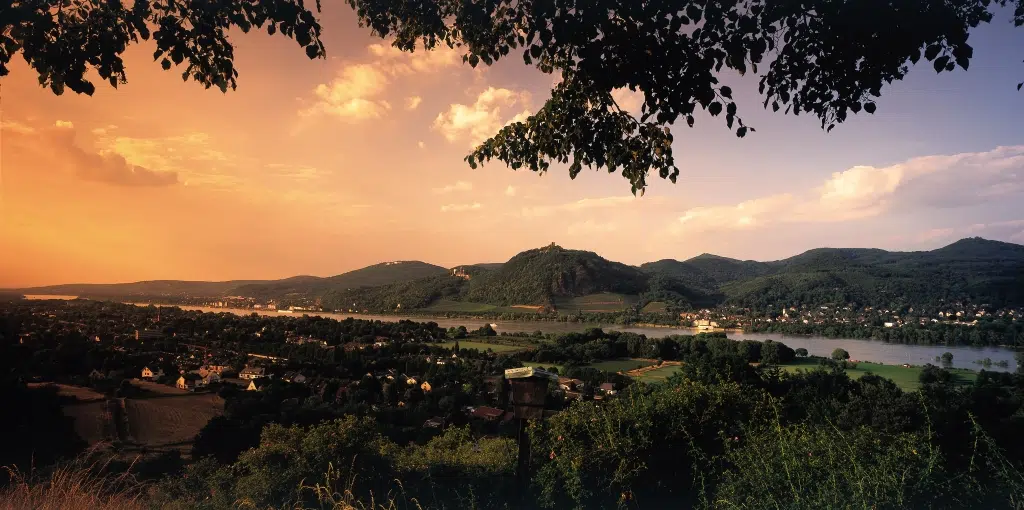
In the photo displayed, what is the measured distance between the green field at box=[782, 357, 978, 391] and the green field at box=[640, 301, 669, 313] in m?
23.5

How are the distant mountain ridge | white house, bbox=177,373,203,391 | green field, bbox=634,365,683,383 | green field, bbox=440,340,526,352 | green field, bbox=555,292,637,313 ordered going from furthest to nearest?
green field, bbox=555,292,637,313 → the distant mountain ridge → green field, bbox=440,340,526,352 → green field, bbox=634,365,683,383 → white house, bbox=177,373,203,391

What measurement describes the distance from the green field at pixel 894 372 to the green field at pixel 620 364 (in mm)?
5683

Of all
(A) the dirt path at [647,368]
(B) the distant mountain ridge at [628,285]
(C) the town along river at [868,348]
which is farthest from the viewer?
(B) the distant mountain ridge at [628,285]

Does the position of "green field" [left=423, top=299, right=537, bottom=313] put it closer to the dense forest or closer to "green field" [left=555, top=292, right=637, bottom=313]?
"green field" [left=555, top=292, right=637, bottom=313]

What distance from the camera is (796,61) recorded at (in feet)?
7.39

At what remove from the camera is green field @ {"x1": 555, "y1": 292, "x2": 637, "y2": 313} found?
47375mm

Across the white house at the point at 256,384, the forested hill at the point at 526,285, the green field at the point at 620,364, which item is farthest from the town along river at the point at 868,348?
the white house at the point at 256,384

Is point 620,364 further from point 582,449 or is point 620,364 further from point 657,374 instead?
point 582,449

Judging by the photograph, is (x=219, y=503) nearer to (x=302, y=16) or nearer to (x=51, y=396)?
(x=302, y=16)

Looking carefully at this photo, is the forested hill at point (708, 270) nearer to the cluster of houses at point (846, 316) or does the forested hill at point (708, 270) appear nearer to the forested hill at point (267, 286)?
the cluster of houses at point (846, 316)

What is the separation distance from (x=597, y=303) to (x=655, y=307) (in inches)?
229

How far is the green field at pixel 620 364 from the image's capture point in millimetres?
21516

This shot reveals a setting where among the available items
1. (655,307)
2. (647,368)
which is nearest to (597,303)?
(655,307)

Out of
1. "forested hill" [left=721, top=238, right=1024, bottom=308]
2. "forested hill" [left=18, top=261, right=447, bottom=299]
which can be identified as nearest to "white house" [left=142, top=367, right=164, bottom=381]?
"forested hill" [left=18, top=261, right=447, bottom=299]
